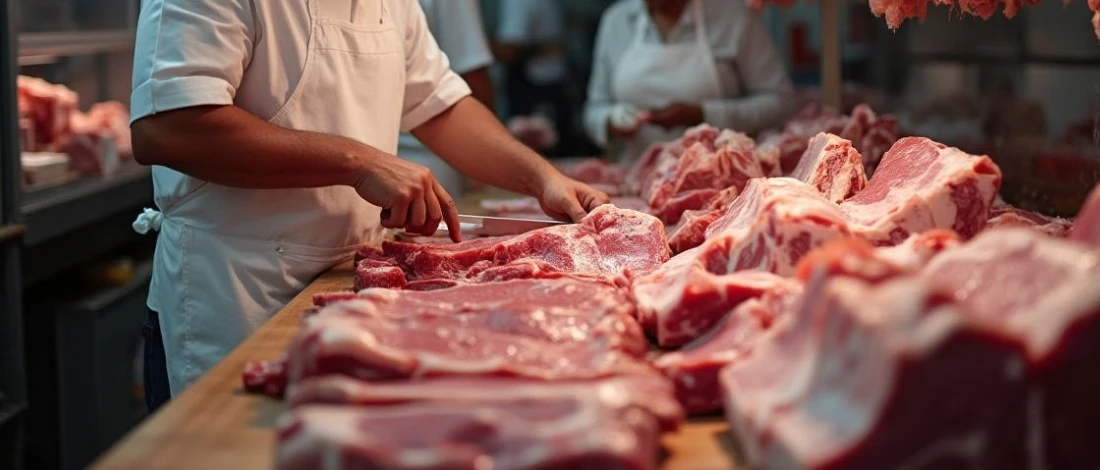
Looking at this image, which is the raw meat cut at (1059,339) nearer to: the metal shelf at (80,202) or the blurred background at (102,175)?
the blurred background at (102,175)

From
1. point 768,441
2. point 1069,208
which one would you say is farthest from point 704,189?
point 768,441

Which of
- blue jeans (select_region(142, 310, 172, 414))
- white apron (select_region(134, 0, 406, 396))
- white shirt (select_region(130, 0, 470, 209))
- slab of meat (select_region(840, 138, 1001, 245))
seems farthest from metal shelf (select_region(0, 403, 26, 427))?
slab of meat (select_region(840, 138, 1001, 245))

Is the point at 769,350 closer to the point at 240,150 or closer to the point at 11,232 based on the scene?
the point at 240,150

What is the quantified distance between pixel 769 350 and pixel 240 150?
1.53 meters

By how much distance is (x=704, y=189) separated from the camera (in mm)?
4012

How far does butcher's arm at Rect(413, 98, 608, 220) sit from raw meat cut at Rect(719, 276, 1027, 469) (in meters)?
2.05

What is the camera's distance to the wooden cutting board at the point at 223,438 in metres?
1.91

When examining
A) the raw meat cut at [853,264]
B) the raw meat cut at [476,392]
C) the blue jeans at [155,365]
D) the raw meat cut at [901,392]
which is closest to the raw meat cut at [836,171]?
the raw meat cut at [853,264]

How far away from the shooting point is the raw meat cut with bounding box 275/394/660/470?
5.47ft

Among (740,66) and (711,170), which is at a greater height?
(740,66)

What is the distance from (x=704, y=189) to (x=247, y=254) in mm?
1487

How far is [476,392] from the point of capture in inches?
74.4

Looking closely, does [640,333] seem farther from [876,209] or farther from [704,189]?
[704,189]

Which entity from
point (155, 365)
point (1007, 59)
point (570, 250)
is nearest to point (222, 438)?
point (570, 250)
